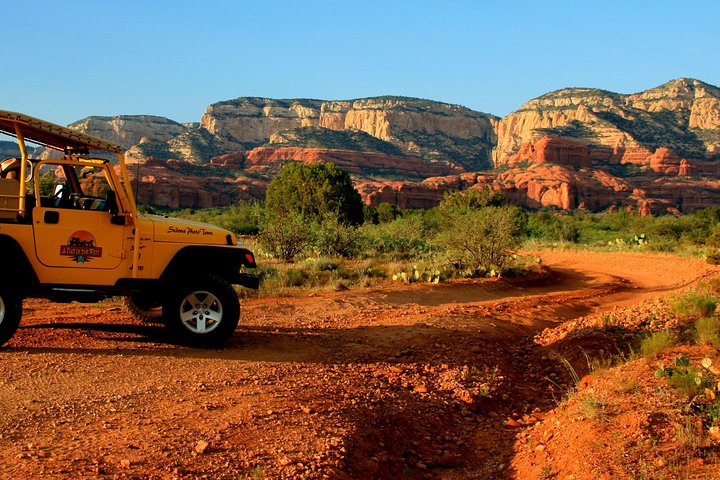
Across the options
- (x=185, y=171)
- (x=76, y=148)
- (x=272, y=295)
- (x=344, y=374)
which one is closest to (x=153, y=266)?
(x=76, y=148)

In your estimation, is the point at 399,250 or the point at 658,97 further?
the point at 658,97

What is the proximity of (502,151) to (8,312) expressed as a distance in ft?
524

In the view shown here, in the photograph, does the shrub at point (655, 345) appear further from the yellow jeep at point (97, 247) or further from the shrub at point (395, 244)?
the shrub at point (395, 244)

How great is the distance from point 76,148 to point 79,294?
6.81ft

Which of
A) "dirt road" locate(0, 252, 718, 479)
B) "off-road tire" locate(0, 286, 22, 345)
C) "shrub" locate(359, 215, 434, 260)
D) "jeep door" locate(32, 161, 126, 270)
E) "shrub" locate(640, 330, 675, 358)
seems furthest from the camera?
"shrub" locate(359, 215, 434, 260)

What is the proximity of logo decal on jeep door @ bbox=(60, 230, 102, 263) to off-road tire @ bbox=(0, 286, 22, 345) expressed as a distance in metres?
0.75

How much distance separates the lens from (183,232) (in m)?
8.63

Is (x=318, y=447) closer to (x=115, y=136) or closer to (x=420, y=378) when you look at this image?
(x=420, y=378)

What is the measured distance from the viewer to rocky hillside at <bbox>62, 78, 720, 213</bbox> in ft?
336

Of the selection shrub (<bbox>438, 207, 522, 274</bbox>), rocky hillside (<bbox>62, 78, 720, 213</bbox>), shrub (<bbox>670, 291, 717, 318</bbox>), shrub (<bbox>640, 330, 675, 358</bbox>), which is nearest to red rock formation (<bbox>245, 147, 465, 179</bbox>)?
rocky hillside (<bbox>62, 78, 720, 213</bbox>)

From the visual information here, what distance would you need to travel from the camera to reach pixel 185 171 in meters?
108

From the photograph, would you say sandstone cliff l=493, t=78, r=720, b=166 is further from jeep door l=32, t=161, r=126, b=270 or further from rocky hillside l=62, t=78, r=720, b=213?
jeep door l=32, t=161, r=126, b=270

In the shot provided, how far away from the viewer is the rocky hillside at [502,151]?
102m

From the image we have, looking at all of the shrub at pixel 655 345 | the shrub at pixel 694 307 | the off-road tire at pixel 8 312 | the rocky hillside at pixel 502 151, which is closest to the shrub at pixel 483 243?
the shrub at pixel 694 307
